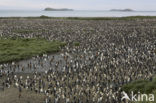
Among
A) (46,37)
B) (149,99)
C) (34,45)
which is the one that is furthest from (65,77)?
(46,37)

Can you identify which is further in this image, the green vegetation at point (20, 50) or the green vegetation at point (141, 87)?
the green vegetation at point (20, 50)

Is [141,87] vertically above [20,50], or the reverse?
[20,50]

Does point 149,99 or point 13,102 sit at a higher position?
point 149,99

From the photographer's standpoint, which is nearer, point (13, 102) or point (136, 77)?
point (13, 102)

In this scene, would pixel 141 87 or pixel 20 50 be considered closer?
pixel 141 87

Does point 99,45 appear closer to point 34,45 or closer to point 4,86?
point 34,45

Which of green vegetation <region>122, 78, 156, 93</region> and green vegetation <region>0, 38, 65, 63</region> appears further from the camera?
green vegetation <region>0, 38, 65, 63</region>

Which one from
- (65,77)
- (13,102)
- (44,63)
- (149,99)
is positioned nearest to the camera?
(149,99)

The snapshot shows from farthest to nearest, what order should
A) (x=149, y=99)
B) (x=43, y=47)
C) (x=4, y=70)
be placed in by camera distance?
(x=43, y=47)
(x=4, y=70)
(x=149, y=99)
